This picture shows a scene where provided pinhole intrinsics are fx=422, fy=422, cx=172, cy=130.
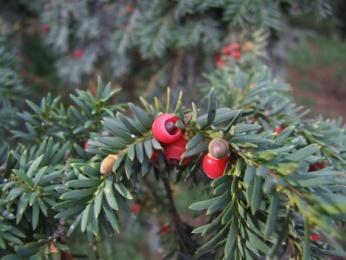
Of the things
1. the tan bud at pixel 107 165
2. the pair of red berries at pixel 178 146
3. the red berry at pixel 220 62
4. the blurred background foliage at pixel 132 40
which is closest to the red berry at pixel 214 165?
the pair of red berries at pixel 178 146

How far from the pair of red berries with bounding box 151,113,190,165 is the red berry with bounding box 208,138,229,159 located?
62 millimetres

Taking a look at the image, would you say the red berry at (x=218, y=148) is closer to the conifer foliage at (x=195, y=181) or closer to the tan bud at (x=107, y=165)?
the conifer foliage at (x=195, y=181)

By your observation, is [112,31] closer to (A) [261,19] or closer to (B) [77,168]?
(A) [261,19]

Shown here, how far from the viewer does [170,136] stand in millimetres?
537

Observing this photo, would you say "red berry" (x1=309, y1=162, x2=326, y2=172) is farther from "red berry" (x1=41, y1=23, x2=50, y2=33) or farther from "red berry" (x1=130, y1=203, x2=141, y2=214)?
"red berry" (x1=41, y1=23, x2=50, y2=33)

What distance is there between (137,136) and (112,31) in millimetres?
824

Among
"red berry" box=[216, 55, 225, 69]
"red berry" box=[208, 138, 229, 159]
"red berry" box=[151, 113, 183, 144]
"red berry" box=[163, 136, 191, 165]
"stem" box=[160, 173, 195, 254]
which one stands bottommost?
"stem" box=[160, 173, 195, 254]

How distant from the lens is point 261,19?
1.05 m

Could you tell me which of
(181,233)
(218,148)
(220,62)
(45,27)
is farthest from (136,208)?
(45,27)

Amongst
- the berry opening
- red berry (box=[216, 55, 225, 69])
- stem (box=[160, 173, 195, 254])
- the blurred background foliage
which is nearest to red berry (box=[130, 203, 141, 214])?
the blurred background foliage

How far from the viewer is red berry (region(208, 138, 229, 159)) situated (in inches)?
19.3

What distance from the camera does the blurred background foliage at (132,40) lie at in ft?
3.44

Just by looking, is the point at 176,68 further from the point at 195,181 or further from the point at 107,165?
the point at 107,165

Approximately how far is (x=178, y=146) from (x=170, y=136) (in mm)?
24
